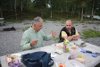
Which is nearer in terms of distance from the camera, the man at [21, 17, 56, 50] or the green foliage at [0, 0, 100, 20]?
the man at [21, 17, 56, 50]

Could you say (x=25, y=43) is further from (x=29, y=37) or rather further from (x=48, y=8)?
(x=48, y=8)

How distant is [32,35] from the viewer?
3340 millimetres

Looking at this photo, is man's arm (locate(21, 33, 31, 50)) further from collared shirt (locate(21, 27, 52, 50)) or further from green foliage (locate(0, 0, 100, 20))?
green foliage (locate(0, 0, 100, 20))

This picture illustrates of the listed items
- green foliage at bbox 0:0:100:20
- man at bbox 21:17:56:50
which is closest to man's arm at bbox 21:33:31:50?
man at bbox 21:17:56:50

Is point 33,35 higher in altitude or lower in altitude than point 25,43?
higher

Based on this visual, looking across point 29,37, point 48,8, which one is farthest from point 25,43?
point 48,8

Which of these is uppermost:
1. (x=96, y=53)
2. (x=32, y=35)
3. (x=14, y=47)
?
(x=32, y=35)

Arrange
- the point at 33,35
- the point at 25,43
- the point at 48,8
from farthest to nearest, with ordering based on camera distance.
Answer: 1. the point at 48,8
2. the point at 33,35
3. the point at 25,43

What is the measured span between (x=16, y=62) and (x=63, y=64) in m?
0.70

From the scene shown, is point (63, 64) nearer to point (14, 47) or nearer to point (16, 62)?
point (16, 62)

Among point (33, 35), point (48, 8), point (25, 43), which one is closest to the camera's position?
point (25, 43)

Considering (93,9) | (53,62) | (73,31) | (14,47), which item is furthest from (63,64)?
(93,9)

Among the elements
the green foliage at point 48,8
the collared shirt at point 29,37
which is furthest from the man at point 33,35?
the green foliage at point 48,8

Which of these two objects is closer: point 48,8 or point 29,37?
point 29,37
